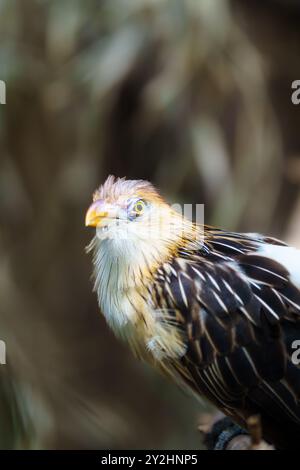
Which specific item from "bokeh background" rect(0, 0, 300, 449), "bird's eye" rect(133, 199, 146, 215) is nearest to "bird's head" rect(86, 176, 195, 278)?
"bird's eye" rect(133, 199, 146, 215)

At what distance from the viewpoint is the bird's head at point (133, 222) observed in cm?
243

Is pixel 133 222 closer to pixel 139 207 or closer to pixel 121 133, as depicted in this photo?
pixel 139 207

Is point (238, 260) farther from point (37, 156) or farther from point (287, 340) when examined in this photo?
point (37, 156)

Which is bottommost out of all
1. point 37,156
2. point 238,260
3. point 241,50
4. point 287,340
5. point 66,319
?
point 66,319

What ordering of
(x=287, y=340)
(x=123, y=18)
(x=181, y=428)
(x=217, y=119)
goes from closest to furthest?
(x=287, y=340) < (x=123, y=18) < (x=217, y=119) < (x=181, y=428)

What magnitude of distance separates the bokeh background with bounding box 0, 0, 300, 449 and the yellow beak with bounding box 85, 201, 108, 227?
68.3 inches

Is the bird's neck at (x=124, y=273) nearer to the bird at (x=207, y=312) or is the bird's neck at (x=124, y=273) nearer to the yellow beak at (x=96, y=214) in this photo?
the bird at (x=207, y=312)

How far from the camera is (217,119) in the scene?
4660 mm

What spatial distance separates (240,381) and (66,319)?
2.81 meters

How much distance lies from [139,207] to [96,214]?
185 millimetres

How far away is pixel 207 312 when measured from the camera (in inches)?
103

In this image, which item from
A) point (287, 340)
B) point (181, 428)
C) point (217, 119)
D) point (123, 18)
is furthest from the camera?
point (181, 428)

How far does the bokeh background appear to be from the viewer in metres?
4.30

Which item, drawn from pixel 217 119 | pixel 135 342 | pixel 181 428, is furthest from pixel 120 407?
pixel 135 342
